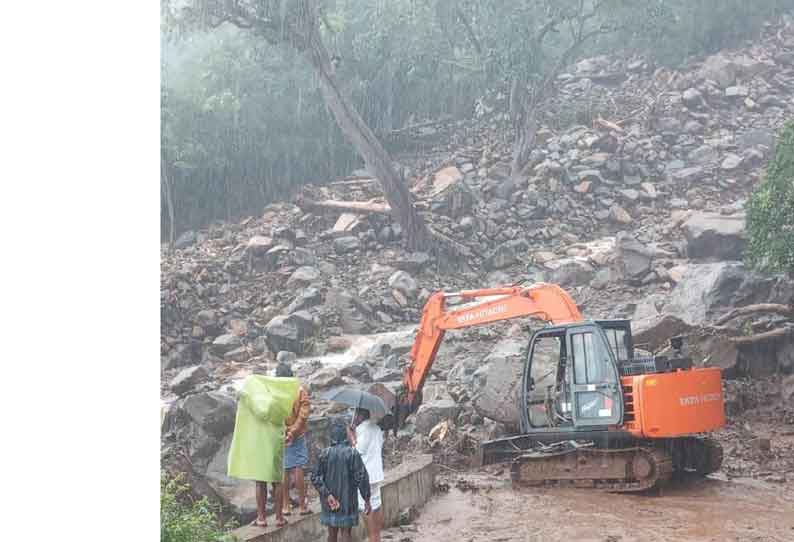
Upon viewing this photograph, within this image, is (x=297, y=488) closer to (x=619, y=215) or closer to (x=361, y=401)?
(x=361, y=401)

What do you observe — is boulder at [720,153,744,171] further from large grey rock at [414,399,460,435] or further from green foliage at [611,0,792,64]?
large grey rock at [414,399,460,435]

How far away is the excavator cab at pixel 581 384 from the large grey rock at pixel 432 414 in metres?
1.52

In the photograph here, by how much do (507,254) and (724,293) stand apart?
12.8 feet

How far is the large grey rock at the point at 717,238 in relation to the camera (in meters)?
12.2

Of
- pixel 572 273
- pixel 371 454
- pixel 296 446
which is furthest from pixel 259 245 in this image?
pixel 371 454

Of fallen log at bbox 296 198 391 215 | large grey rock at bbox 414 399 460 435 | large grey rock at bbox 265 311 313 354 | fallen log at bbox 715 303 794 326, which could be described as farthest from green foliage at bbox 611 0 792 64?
large grey rock at bbox 414 399 460 435

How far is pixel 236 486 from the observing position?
652 centimetres

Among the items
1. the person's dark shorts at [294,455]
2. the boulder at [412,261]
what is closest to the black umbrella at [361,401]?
the person's dark shorts at [294,455]

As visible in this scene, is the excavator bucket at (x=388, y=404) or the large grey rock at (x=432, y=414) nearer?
the excavator bucket at (x=388, y=404)

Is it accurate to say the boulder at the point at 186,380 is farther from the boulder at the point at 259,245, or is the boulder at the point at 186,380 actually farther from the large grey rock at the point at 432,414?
the boulder at the point at 259,245

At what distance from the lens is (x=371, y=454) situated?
16.0 ft
